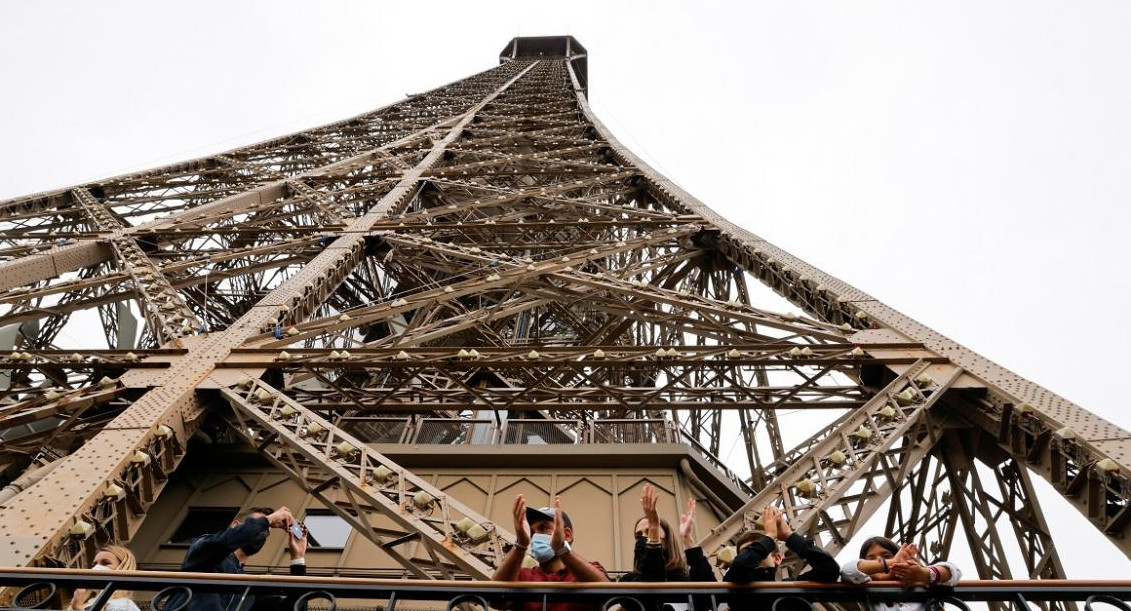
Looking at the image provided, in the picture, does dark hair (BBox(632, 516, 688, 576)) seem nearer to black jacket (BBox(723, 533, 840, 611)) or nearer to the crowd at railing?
the crowd at railing

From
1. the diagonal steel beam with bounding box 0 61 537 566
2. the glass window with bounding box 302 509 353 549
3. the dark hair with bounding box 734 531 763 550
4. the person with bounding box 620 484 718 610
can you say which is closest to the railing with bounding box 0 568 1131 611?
the person with bounding box 620 484 718 610

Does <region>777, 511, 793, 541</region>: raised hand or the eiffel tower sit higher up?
the eiffel tower

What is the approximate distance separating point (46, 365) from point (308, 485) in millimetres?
2825

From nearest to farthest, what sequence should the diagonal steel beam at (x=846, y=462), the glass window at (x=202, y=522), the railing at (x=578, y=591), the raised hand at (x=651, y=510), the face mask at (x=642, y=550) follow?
the railing at (x=578, y=591)
the raised hand at (x=651, y=510)
the face mask at (x=642, y=550)
the diagonal steel beam at (x=846, y=462)
the glass window at (x=202, y=522)

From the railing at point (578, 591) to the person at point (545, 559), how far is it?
4.7 inches

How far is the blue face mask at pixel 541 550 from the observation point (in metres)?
3.66

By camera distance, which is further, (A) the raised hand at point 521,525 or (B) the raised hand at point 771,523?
(B) the raised hand at point 771,523

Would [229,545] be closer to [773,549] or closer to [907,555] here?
[773,549]

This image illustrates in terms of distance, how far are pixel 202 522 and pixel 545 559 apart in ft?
17.2

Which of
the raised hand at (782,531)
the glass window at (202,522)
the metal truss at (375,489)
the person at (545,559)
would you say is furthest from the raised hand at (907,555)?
the glass window at (202,522)

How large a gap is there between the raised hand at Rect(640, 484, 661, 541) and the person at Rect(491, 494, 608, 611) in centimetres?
33

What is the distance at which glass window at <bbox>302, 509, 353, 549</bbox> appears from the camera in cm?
709

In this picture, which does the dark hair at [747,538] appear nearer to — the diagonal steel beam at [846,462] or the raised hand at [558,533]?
the diagonal steel beam at [846,462]

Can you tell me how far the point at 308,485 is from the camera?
17.8ft
